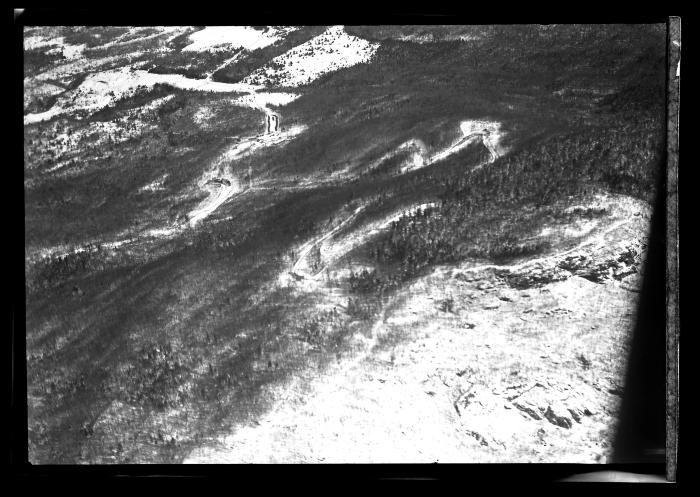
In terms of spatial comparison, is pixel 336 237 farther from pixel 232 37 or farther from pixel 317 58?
pixel 232 37

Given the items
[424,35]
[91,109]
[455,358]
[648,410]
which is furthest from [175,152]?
[648,410]

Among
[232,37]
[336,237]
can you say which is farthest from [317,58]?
[336,237]

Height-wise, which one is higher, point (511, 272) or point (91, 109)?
point (91, 109)

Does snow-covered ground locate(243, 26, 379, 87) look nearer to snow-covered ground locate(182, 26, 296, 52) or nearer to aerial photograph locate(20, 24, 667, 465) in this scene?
aerial photograph locate(20, 24, 667, 465)

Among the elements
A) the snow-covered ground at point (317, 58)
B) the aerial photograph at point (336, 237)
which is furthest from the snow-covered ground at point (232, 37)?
the snow-covered ground at point (317, 58)

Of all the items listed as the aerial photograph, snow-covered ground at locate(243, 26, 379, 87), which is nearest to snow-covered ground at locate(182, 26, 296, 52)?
the aerial photograph
